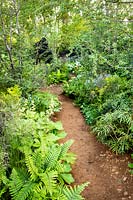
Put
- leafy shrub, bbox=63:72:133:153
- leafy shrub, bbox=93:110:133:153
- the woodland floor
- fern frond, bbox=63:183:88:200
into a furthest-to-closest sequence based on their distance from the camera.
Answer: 1. leafy shrub, bbox=63:72:133:153
2. leafy shrub, bbox=93:110:133:153
3. the woodland floor
4. fern frond, bbox=63:183:88:200

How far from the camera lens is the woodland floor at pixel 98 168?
4613 mm

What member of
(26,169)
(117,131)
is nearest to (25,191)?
(26,169)

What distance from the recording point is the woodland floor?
4613mm

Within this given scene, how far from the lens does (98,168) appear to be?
5254 mm

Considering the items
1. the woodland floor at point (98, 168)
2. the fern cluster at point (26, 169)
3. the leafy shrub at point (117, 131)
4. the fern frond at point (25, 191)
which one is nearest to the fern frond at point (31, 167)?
the fern cluster at point (26, 169)

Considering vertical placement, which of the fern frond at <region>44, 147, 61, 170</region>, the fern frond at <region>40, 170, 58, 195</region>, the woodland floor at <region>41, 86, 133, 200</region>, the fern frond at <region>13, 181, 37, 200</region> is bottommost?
the woodland floor at <region>41, 86, 133, 200</region>

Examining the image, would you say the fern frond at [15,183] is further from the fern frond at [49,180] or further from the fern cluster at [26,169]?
the fern frond at [49,180]

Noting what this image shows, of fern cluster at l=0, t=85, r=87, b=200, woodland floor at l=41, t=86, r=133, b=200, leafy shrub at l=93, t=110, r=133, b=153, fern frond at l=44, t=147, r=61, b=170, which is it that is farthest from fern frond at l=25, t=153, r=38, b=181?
leafy shrub at l=93, t=110, r=133, b=153

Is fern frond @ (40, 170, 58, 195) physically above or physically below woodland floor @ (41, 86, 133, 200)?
above

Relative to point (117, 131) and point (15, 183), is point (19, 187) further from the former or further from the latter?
point (117, 131)

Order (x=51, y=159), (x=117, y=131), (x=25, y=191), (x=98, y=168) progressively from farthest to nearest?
(x=117, y=131), (x=98, y=168), (x=51, y=159), (x=25, y=191)

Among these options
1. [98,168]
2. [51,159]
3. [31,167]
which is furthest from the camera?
[98,168]

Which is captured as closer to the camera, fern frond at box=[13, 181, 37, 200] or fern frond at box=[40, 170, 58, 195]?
fern frond at box=[13, 181, 37, 200]

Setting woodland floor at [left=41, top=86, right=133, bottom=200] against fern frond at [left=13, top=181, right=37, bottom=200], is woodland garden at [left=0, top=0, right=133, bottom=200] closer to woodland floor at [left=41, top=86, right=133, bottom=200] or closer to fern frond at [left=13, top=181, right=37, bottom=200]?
fern frond at [left=13, top=181, right=37, bottom=200]
